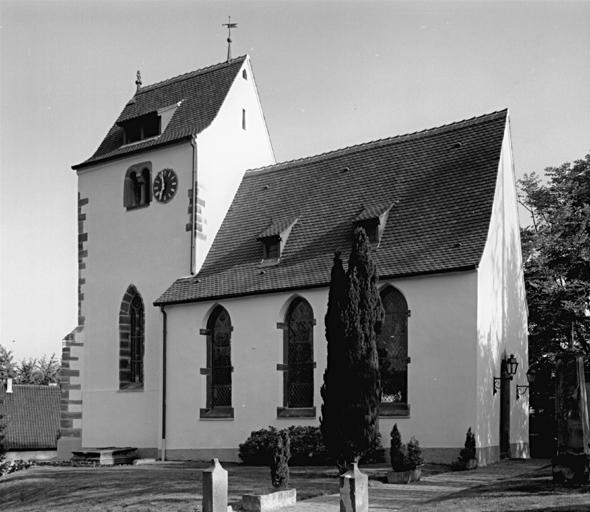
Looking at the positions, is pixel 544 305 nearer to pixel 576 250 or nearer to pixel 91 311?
pixel 576 250

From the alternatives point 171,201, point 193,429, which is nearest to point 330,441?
point 193,429

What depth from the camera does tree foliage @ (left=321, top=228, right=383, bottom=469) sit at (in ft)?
59.5

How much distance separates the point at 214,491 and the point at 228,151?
61.1ft

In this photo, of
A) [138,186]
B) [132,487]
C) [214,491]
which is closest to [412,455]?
[214,491]

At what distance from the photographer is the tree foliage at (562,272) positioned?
28.7 m

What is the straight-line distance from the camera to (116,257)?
31.4 meters

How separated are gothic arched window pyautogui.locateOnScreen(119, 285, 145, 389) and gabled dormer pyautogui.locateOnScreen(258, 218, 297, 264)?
224 inches

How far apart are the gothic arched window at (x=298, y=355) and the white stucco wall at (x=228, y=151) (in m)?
4.94

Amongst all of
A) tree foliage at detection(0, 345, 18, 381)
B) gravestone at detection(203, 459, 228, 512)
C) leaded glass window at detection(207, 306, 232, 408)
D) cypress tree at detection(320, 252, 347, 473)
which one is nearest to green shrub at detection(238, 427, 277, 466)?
leaded glass window at detection(207, 306, 232, 408)

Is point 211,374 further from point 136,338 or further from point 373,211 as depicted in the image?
point 373,211

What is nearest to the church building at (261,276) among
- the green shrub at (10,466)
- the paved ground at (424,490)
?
the paved ground at (424,490)

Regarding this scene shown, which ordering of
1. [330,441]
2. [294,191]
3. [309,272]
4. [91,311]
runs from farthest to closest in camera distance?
[91,311] < [294,191] < [309,272] < [330,441]

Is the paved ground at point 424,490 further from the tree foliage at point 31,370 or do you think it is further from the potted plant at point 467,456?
the tree foliage at point 31,370

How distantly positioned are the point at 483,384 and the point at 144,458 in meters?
12.3
